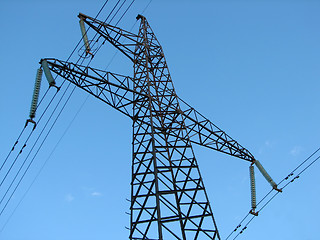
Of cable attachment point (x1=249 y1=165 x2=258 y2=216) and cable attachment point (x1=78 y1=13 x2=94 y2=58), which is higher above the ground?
cable attachment point (x1=78 y1=13 x2=94 y2=58)

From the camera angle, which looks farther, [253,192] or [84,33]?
[84,33]

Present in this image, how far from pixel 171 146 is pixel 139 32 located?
27.4 feet

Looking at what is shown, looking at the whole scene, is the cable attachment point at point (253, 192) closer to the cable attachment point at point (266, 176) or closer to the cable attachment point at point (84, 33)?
the cable attachment point at point (266, 176)

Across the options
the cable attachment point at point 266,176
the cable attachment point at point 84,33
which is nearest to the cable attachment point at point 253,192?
the cable attachment point at point 266,176

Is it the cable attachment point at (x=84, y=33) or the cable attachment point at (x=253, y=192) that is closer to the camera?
the cable attachment point at (x=253, y=192)

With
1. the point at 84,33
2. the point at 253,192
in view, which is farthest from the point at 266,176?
the point at 84,33

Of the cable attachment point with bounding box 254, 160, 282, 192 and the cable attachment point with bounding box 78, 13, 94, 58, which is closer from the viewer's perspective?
the cable attachment point with bounding box 254, 160, 282, 192

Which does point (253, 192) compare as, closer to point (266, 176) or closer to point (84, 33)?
point (266, 176)

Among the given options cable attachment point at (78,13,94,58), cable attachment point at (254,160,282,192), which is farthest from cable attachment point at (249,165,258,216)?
cable attachment point at (78,13,94,58)

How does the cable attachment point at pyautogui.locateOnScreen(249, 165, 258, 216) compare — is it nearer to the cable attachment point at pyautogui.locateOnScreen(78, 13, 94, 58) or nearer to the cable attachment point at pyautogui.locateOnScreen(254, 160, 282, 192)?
the cable attachment point at pyautogui.locateOnScreen(254, 160, 282, 192)

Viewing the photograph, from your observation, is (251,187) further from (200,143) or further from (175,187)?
(175,187)

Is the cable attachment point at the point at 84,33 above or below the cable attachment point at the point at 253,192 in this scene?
above

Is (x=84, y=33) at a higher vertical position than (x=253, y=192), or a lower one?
higher

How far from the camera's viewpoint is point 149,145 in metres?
12.4
